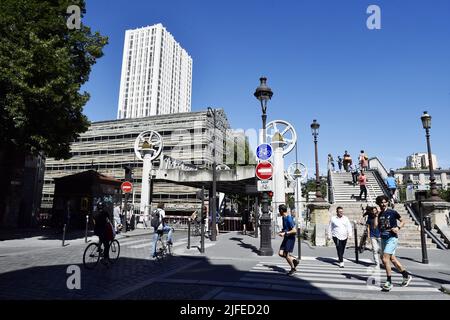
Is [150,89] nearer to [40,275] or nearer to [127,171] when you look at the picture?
[127,171]

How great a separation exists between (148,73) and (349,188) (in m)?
128

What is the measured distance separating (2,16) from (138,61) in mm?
137089

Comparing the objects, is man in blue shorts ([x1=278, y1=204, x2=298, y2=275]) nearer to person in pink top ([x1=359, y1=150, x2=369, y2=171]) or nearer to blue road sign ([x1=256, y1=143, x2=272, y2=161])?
blue road sign ([x1=256, y1=143, x2=272, y2=161])

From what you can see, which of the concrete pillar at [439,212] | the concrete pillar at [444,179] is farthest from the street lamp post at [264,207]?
the concrete pillar at [444,179]

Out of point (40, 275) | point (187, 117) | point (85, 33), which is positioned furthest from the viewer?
point (187, 117)

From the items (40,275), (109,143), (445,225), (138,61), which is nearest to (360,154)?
(445,225)

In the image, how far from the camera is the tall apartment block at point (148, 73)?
137625mm

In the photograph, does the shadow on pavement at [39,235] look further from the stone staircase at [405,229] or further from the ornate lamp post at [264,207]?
the stone staircase at [405,229]

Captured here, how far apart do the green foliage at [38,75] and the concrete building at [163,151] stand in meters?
44.5

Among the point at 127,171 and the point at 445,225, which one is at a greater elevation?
the point at 127,171

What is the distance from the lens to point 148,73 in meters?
138

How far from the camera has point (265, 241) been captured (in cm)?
1163

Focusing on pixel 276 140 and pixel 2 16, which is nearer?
pixel 2 16

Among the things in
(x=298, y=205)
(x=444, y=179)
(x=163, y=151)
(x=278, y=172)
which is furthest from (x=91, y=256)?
(x=444, y=179)
